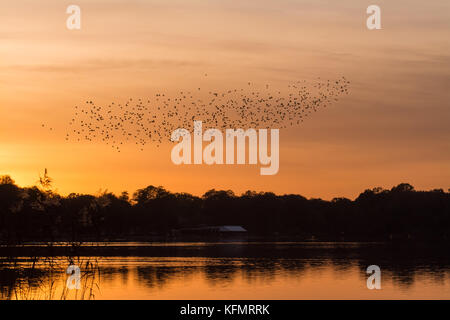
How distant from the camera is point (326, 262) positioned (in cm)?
8162

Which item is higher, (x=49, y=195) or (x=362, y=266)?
(x=49, y=195)

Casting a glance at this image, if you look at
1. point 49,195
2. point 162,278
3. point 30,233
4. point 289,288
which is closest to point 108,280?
point 162,278

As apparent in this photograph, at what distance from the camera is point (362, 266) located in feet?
245
